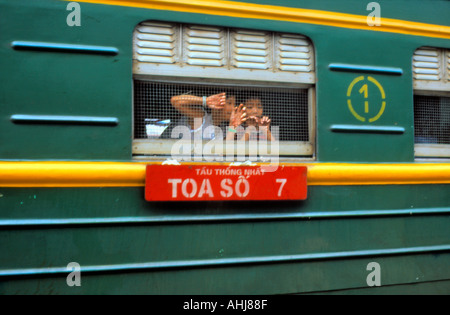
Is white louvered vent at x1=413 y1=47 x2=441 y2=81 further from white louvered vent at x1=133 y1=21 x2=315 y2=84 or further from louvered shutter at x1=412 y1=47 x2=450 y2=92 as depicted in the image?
white louvered vent at x1=133 y1=21 x2=315 y2=84

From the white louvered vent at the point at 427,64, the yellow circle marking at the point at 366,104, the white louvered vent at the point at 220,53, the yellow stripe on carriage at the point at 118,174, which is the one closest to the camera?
the yellow stripe on carriage at the point at 118,174

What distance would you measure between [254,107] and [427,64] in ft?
3.95

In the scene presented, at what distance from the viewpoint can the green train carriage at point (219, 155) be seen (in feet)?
5.30

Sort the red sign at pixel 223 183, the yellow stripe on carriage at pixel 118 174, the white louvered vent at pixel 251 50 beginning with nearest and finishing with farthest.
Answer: the yellow stripe on carriage at pixel 118 174 → the red sign at pixel 223 183 → the white louvered vent at pixel 251 50

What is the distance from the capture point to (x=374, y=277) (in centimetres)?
199

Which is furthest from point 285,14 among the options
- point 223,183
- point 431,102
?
point 431,102

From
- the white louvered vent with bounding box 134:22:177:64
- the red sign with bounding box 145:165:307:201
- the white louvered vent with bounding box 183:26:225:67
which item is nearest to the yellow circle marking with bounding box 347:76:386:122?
the red sign with bounding box 145:165:307:201

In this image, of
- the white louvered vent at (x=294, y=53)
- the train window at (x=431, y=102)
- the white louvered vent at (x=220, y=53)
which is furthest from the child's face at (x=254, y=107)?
the train window at (x=431, y=102)

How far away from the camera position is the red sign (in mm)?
1679

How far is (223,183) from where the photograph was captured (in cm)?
175

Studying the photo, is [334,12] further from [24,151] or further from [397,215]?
[24,151]

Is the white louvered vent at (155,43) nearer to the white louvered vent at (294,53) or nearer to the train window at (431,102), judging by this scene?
the white louvered vent at (294,53)

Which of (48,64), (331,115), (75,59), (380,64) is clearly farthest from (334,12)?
(48,64)

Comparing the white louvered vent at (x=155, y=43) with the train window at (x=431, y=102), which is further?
the train window at (x=431, y=102)
